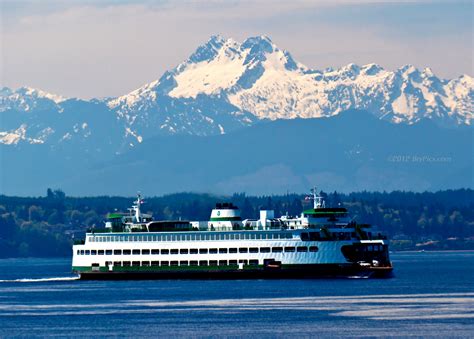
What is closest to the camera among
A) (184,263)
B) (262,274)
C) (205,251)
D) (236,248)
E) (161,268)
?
(262,274)

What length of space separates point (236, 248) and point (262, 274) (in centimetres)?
421

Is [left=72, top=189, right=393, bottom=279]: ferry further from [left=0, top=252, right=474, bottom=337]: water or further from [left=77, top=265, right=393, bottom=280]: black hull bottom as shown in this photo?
[left=0, top=252, right=474, bottom=337]: water

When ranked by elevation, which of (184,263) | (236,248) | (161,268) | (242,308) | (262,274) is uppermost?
(236,248)

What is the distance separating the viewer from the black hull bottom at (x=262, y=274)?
165500 mm

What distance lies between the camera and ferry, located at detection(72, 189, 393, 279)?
166 m

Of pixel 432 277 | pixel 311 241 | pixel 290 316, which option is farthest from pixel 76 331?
pixel 432 277

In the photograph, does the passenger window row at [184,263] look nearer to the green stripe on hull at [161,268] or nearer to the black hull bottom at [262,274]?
the green stripe on hull at [161,268]

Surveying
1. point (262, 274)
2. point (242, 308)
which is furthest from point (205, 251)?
point (242, 308)

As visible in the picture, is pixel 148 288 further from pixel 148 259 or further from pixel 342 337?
pixel 342 337

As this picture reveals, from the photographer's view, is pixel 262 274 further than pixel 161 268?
No

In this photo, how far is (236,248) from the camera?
169375mm

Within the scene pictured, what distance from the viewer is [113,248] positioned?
571ft

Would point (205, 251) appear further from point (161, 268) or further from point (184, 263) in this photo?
point (161, 268)

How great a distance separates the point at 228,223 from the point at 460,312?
2017 inches
